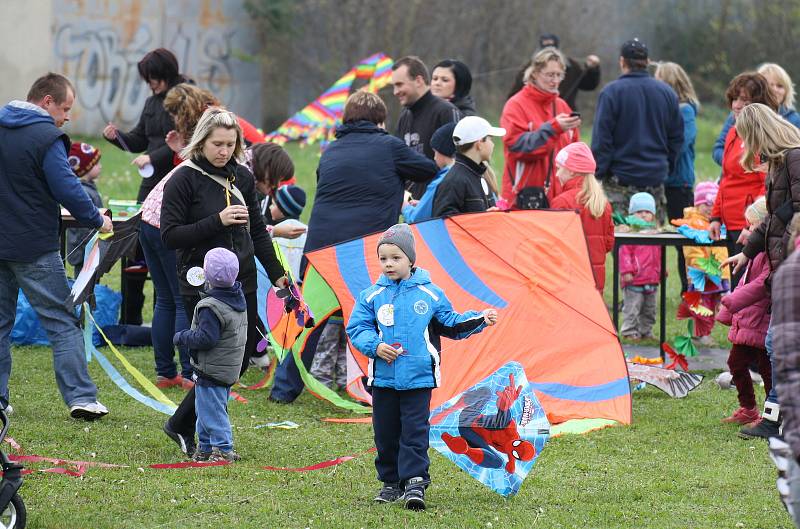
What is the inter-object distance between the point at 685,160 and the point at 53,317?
19.3 ft

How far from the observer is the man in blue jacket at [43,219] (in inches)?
261

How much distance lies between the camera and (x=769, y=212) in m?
6.63

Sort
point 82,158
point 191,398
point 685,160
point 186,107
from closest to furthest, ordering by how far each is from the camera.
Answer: point 191,398, point 186,107, point 82,158, point 685,160

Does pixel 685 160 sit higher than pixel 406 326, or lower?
lower

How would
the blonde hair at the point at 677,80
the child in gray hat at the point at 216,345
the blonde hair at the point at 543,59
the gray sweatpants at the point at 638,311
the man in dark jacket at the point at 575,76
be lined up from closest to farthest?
the child in gray hat at the point at 216,345, the blonde hair at the point at 543,59, the gray sweatpants at the point at 638,311, the blonde hair at the point at 677,80, the man in dark jacket at the point at 575,76

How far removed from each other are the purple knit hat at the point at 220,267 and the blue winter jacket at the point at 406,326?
0.85 meters

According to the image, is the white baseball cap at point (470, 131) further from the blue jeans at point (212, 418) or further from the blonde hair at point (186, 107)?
the blue jeans at point (212, 418)

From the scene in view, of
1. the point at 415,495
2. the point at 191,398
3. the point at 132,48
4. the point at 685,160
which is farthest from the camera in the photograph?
the point at 132,48

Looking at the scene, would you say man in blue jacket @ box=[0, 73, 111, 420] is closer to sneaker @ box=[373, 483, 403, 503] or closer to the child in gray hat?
the child in gray hat

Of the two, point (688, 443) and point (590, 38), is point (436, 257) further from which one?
point (590, 38)

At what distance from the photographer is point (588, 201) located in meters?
7.91

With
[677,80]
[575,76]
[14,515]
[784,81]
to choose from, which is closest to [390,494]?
[14,515]

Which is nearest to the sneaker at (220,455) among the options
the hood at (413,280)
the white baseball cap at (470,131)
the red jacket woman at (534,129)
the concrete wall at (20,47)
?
the hood at (413,280)

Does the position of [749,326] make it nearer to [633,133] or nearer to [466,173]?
[466,173]
